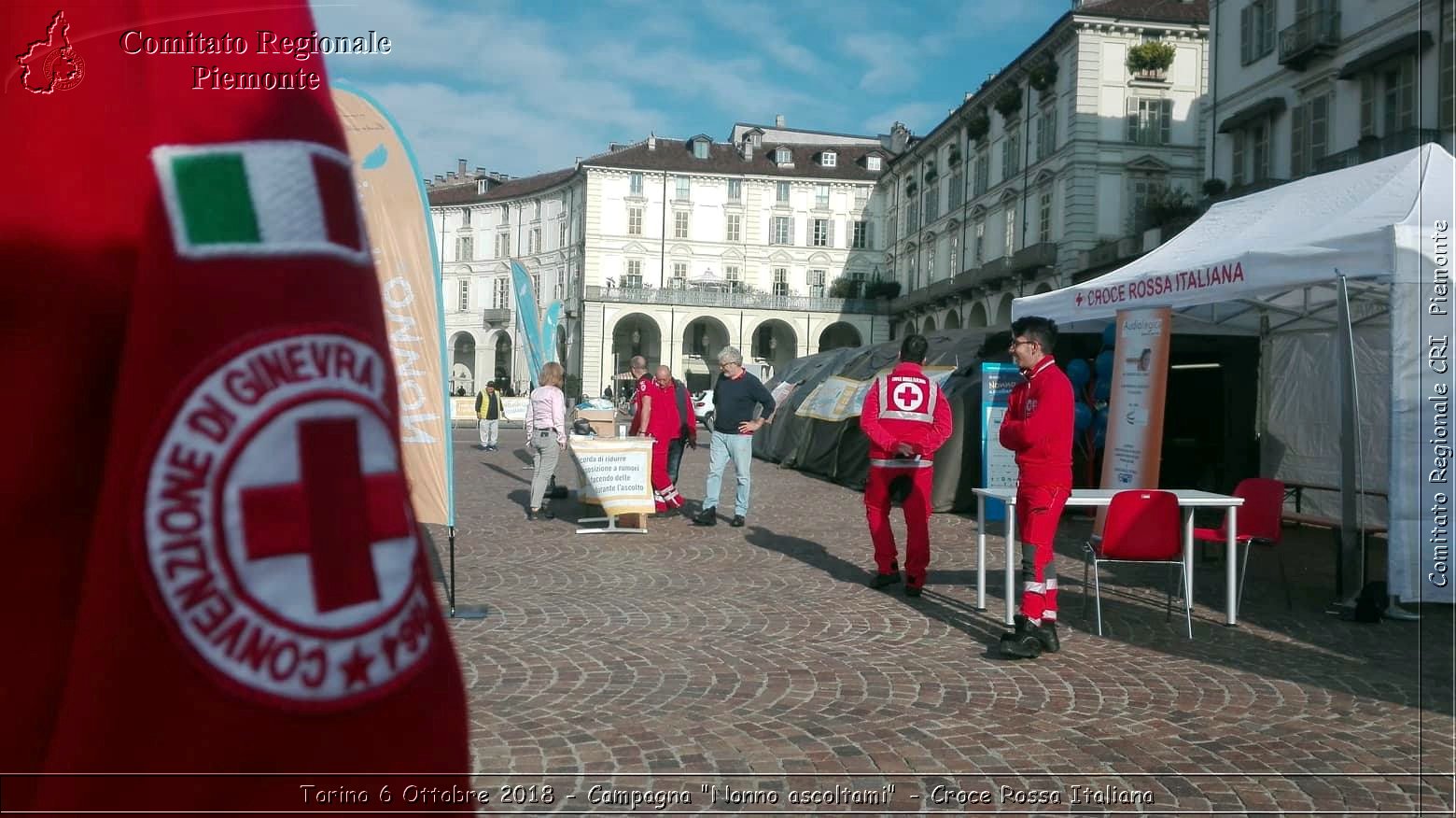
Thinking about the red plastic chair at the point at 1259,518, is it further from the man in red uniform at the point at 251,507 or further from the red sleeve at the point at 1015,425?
the man in red uniform at the point at 251,507

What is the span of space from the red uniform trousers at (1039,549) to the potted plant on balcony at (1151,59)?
33958 millimetres

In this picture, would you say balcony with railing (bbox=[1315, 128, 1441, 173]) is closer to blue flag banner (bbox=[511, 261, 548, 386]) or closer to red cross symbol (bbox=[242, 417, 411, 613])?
blue flag banner (bbox=[511, 261, 548, 386])

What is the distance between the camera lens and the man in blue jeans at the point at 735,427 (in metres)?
11.0

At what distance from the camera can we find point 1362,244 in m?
6.55

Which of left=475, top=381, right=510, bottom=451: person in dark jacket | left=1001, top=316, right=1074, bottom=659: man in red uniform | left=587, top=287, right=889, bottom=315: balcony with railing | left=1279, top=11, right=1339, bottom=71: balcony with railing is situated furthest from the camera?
left=587, top=287, right=889, bottom=315: balcony with railing

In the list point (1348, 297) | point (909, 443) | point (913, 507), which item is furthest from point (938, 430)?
point (1348, 297)

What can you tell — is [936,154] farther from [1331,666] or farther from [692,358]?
[1331,666]

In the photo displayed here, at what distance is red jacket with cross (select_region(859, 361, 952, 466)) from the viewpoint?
7.18 m

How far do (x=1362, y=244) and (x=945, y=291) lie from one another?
136 feet

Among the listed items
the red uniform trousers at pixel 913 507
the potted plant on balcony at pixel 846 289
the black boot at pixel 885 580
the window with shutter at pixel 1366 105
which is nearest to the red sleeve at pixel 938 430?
the red uniform trousers at pixel 913 507

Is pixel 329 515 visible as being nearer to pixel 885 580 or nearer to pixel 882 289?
pixel 885 580

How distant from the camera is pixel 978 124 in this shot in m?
44.5

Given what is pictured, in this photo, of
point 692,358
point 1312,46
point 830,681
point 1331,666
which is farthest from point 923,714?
point 692,358

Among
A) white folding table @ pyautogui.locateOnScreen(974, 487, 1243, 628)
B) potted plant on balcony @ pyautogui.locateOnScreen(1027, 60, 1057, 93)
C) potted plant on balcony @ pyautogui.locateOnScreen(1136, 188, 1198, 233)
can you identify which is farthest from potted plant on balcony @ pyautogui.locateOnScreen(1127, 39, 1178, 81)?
white folding table @ pyautogui.locateOnScreen(974, 487, 1243, 628)
